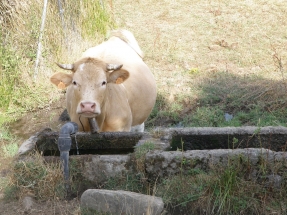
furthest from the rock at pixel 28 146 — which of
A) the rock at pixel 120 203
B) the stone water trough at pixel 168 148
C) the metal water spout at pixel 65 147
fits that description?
the rock at pixel 120 203

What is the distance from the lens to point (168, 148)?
4.72m

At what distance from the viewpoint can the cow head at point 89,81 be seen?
498 cm

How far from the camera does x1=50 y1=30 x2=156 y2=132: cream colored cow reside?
5207 millimetres

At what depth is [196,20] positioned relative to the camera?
12305mm

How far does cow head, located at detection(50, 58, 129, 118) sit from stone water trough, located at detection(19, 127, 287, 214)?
36 cm

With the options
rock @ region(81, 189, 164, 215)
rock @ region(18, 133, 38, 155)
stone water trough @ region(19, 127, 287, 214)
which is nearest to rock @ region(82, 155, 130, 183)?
stone water trough @ region(19, 127, 287, 214)

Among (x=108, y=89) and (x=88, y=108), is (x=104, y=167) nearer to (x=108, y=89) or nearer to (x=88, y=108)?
(x=88, y=108)

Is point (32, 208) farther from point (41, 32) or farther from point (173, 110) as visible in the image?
point (41, 32)

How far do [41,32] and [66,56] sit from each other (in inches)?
32.2

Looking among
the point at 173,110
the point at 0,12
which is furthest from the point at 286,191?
the point at 0,12

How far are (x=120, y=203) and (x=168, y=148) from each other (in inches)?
37.9

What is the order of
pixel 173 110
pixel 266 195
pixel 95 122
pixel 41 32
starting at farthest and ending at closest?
pixel 41 32 → pixel 173 110 → pixel 95 122 → pixel 266 195

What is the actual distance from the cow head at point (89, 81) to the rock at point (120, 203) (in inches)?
45.5

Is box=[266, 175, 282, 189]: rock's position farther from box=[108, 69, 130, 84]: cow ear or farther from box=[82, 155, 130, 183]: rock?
box=[108, 69, 130, 84]: cow ear
